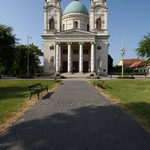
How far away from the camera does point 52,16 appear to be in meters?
41.6

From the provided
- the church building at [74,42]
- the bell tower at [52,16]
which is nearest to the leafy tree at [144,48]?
the church building at [74,42]

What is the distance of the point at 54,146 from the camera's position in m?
2.66

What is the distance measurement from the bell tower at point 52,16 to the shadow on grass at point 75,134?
4211cm

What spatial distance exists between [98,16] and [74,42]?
1476 cm

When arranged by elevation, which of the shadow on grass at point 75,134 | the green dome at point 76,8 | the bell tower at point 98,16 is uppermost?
the green dome at point 76,8

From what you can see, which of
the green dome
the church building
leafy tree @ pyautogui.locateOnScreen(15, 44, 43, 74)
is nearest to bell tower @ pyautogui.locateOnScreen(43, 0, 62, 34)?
the church building

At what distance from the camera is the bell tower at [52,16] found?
4134 centimetres

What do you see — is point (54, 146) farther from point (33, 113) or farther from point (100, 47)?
point (100, 47)

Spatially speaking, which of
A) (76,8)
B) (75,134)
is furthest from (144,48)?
(76,8)

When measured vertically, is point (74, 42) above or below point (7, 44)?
above

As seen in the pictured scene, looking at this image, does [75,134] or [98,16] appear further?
[98,16]

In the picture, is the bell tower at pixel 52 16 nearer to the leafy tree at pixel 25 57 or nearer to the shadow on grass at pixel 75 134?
the leafy tree at pixel 25 57

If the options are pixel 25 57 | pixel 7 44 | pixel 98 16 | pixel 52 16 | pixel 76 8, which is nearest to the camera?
pixel 7 44

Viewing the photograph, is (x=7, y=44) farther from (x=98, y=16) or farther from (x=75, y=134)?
(x=98, y=16)
